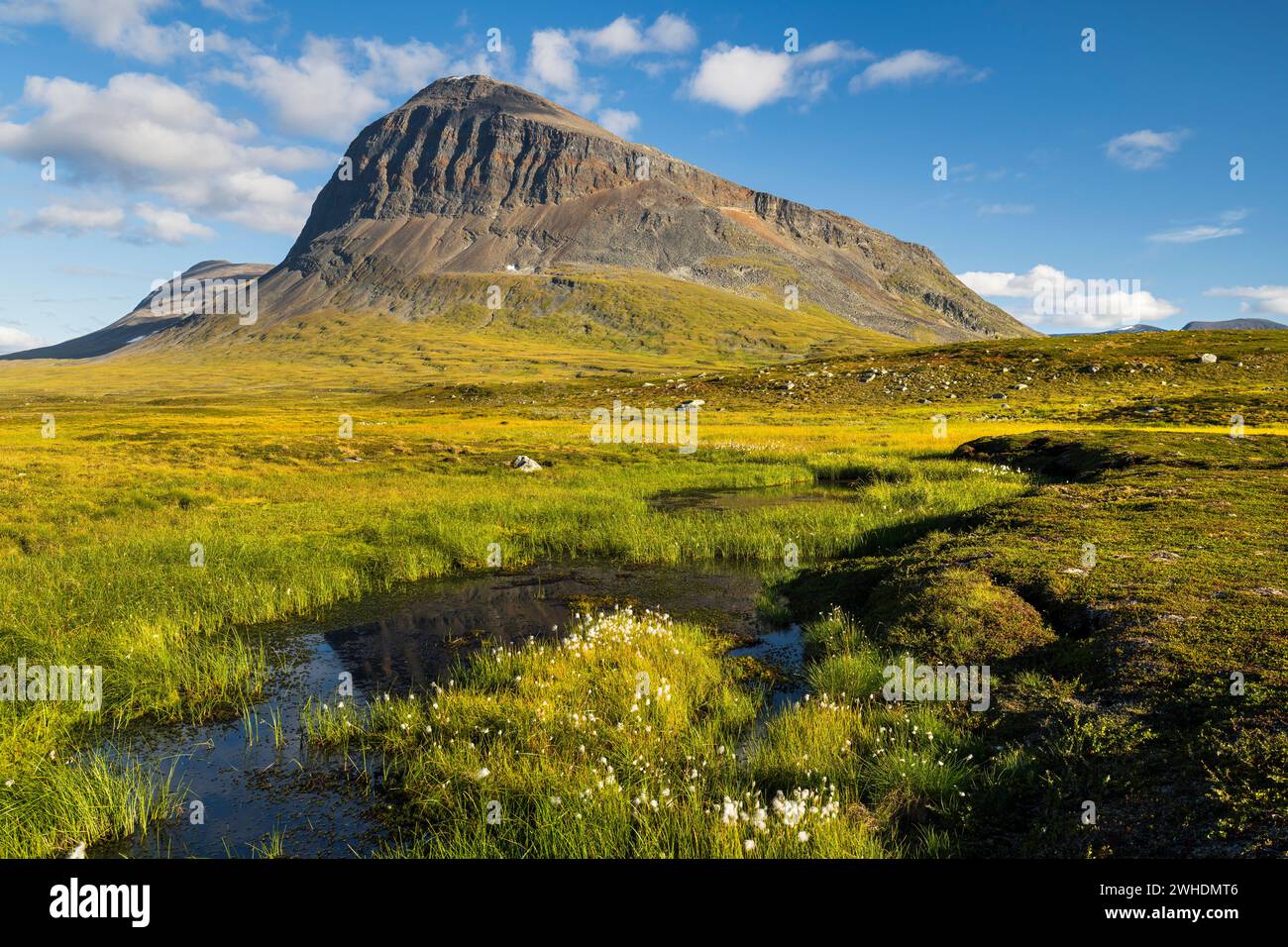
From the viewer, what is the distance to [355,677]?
43.6 feet

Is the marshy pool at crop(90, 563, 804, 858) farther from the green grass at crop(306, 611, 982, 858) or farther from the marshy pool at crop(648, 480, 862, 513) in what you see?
the marshy pool at crop(648, 480, 862, 513)

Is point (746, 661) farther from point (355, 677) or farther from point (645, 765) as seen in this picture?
point (355, 677)

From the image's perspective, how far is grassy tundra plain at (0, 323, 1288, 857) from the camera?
7.23 meters

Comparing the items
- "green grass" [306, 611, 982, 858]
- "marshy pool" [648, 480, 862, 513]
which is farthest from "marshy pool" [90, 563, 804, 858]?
"marshy pool" [648, 480, 862, 513]

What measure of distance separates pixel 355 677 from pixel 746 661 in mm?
7920

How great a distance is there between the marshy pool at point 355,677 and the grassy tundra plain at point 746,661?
17.4 inches

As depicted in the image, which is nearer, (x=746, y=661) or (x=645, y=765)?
(x=645, y=765)

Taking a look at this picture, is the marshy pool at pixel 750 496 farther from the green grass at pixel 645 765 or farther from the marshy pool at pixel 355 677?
the green grass at pixel 645 765

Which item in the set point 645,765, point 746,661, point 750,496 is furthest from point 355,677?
point 750,496

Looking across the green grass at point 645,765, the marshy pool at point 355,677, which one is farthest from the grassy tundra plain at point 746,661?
the marshy pool at point 355,677

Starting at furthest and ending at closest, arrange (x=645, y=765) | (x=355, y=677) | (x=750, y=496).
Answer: (x=750, y=496) → (x=355, y=677) → (x=645, y=765)

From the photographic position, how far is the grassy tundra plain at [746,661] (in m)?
7.23
